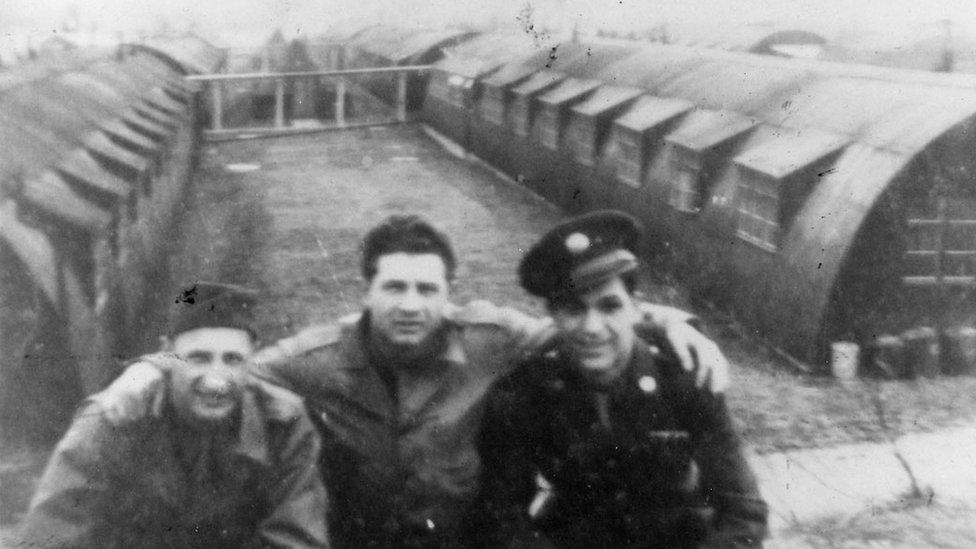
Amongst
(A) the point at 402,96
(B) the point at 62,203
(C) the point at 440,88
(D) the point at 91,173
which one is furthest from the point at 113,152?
(A) the point at 402,96

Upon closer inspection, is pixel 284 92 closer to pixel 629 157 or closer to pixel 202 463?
pixel 629 157

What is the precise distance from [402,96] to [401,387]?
2118cm

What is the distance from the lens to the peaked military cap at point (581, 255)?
16.9ft

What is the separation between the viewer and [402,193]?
58.6 feet

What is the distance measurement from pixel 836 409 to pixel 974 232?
246 centimetres

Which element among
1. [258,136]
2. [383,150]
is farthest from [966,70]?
[258,136]

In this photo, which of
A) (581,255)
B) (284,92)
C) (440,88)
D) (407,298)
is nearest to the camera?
(581,255)

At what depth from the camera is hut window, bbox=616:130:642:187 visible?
1412 centimetres

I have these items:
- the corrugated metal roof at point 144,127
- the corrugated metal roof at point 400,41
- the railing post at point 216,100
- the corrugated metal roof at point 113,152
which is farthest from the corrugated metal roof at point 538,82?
the corrugated metal roof at point 400,41

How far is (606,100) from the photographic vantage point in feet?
50.4

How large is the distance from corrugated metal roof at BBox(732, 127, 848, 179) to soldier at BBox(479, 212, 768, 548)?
239 inches

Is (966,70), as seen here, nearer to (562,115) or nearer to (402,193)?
(562,115)

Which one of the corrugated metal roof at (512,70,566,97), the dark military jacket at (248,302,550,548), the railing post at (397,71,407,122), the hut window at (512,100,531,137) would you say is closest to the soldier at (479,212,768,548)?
the dark military jacket at (248,302,550,548)

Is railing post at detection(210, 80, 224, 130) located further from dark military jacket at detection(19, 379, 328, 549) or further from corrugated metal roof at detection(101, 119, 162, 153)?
dark military jacket at detection(19, 379, 328, 549)
